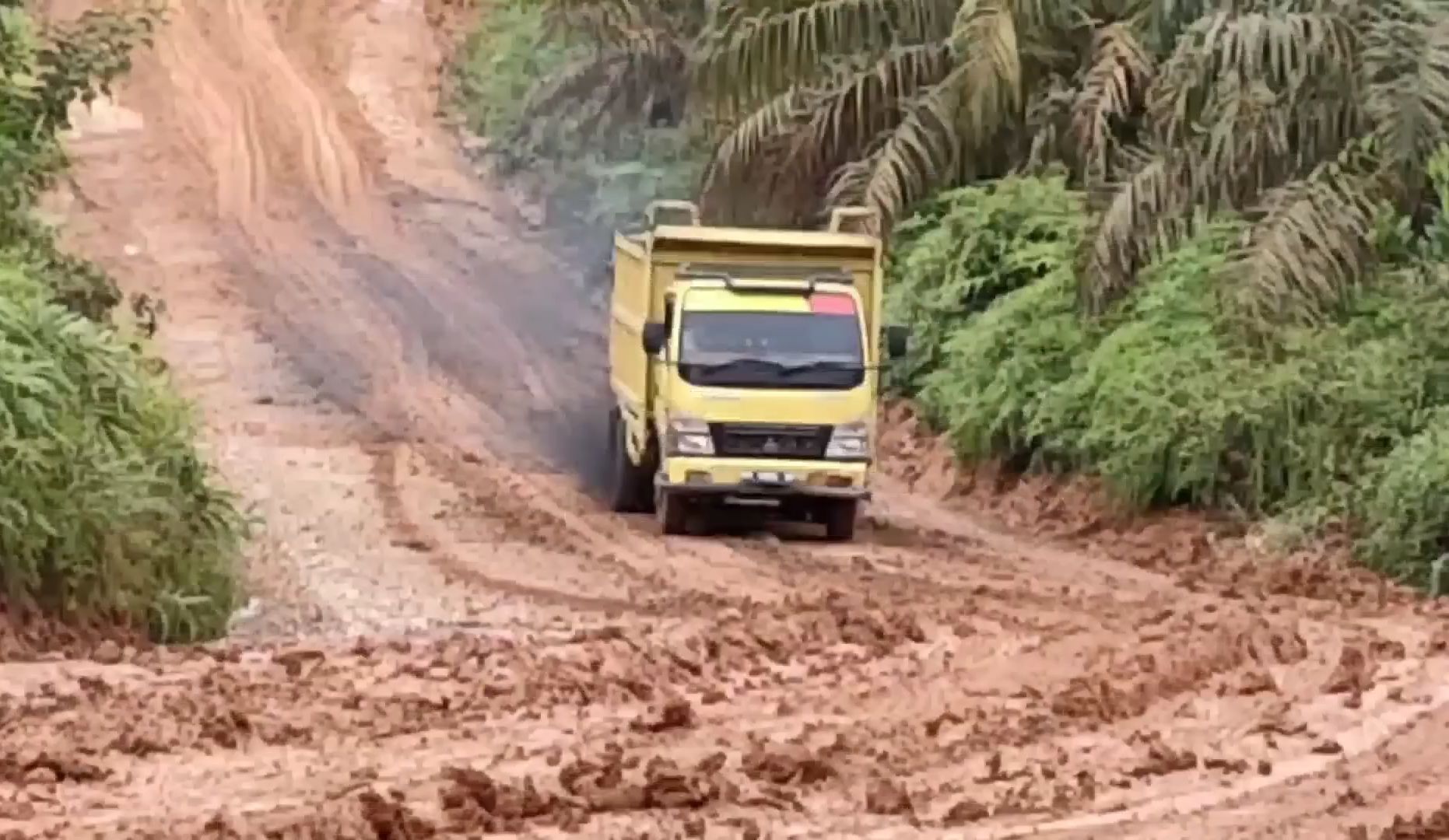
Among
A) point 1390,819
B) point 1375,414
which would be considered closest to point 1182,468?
point 1375,414

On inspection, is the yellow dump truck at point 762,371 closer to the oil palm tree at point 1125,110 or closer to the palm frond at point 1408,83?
the oil palm tree at point 1125,110

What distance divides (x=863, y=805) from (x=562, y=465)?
1549cm

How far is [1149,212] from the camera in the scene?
76.2 feet

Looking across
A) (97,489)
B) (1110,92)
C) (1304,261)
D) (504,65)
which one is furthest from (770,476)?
(504,65)

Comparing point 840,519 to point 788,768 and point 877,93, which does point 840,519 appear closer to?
point 877,93

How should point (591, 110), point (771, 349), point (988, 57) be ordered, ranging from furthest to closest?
1. point (591, 110)
2. point (988, 57)
3. point (771, 349)

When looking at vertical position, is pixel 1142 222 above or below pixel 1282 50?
below

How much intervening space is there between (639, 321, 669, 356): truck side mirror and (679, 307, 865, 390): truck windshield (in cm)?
17

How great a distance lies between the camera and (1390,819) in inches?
399

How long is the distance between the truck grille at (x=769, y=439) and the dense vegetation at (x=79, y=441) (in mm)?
4222

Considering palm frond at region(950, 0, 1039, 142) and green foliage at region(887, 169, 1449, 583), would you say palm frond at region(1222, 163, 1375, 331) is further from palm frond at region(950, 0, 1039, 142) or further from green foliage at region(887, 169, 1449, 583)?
palm frond at region(950, 0, 1039, 142)

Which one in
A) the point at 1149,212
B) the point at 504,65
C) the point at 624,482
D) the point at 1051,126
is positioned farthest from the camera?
the point at 504,65

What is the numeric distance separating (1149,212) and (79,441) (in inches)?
437

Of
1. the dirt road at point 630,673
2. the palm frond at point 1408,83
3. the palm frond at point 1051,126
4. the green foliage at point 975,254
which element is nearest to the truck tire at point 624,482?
the dirt road at point 630,673
